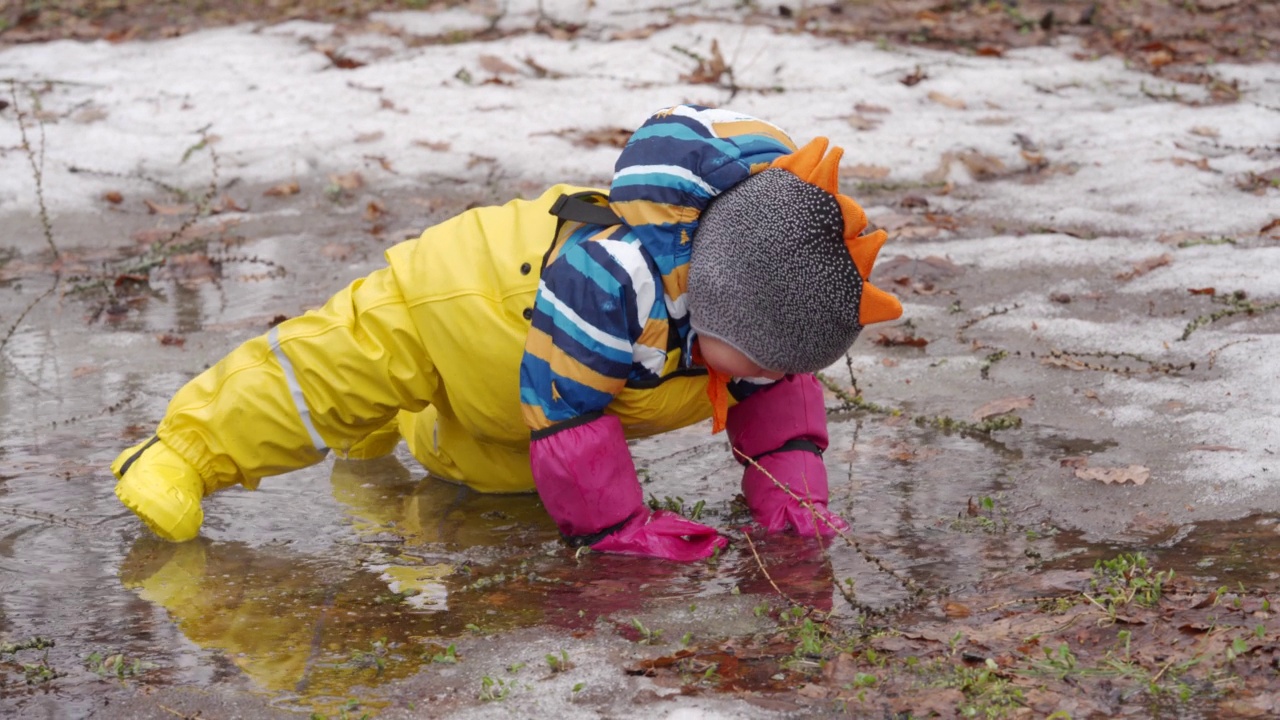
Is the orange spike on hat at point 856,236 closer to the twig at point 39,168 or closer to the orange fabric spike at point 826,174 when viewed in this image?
the orange fabric spike at point 826,174

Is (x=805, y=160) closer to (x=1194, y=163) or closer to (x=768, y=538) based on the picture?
(x=768, y=538)

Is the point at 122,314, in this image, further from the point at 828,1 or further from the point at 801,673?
the point at 828,1

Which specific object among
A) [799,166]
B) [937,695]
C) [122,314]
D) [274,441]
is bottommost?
[122,314]

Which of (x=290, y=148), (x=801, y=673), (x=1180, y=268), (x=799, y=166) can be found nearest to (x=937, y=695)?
(x=801, y=673)

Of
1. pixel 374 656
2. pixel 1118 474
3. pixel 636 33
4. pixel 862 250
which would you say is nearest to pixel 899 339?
pixel 1118 474

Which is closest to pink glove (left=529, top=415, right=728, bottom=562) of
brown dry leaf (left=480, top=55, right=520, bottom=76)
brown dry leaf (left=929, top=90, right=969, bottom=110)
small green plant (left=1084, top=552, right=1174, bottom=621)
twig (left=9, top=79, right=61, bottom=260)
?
small green plant (left=1084, top=552, right=1174, bottom=621)

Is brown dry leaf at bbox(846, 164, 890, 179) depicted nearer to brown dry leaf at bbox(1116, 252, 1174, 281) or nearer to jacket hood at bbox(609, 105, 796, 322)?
brown dry leaf at bbox(1116, 252, 1174, 281)

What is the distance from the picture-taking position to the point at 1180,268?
4.88 metres

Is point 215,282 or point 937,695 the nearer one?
point 937,695

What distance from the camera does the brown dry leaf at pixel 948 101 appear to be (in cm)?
693

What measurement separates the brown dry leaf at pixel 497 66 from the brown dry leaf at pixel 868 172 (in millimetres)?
2290

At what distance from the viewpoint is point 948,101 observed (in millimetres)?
6961

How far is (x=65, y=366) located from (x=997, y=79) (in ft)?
16.5

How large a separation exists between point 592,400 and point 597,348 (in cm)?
14
